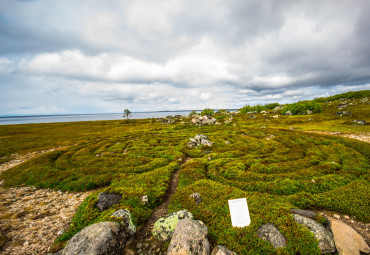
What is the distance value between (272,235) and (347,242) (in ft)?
12.8

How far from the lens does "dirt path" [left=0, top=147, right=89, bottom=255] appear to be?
10.3 metres

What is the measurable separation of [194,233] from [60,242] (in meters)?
9.16

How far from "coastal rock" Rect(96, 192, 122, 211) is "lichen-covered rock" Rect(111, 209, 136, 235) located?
114 inches

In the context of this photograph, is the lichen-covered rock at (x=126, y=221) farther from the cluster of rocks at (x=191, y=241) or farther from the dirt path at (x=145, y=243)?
the cluster of rocks at (x=191, y=241)

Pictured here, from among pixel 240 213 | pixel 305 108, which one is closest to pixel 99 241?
pixel 240 213

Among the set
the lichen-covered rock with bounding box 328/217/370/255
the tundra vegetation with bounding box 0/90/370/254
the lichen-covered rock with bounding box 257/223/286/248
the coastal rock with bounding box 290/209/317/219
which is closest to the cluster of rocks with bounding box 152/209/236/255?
the tundra vegetation with bounding box 0/90/370/254

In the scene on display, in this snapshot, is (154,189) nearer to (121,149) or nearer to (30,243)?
(30,243)

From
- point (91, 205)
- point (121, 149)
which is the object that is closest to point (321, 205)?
point (91, 205)

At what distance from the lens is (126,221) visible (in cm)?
1042

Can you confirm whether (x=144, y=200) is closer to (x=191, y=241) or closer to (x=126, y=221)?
(x=126, y=221)

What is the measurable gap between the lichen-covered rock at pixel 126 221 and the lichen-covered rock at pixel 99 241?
0.60 meters

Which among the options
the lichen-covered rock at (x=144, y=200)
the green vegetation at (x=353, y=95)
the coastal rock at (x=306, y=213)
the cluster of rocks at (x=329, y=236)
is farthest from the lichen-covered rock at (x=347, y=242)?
the green vegetation at (x=353, y=95)

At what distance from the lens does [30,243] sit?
34.1 feet

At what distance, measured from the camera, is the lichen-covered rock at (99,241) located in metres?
7.78
